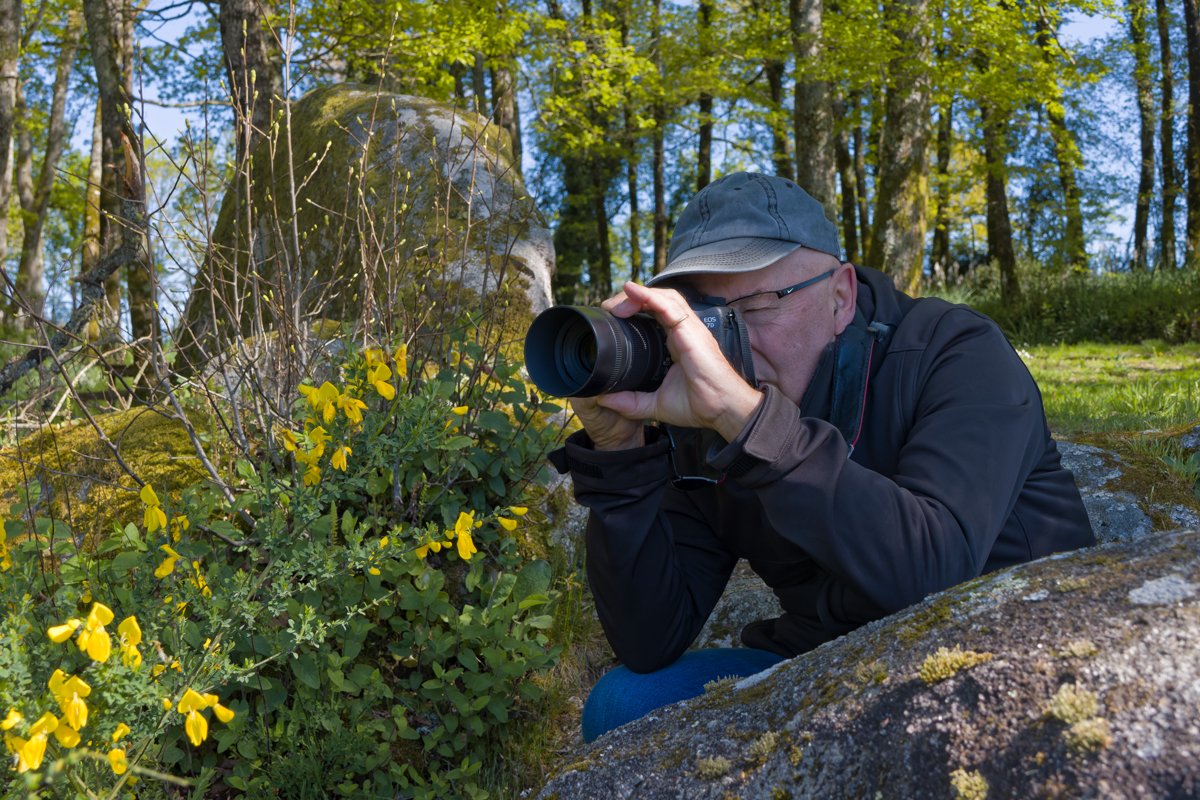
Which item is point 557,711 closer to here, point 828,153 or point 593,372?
point 593,372

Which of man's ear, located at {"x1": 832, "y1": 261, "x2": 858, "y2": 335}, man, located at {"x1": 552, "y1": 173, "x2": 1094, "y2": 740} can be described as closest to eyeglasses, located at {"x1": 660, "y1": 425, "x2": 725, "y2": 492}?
man, located at {"x1": 552, "y1": 173, "x2": 1094, "y2": 740}

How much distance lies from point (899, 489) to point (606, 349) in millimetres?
579

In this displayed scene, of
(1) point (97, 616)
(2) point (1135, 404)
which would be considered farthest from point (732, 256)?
(2) point (1135, 404)

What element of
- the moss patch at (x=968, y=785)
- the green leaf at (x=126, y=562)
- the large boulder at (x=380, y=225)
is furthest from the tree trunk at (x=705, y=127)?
the moss patch at (x=968, y=785)

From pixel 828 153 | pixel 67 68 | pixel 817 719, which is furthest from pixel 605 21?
pixel 817 719

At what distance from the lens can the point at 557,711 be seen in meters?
2.86

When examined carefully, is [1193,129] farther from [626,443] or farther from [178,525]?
[178,525]

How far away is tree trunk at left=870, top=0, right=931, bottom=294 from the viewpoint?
983 centimetres

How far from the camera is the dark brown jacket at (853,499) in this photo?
1725 millimetres

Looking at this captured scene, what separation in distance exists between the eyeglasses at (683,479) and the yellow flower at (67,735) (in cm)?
124

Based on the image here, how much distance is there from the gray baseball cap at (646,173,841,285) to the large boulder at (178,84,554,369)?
910mm

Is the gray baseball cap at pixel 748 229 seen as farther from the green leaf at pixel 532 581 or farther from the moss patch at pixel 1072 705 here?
the moss patch at pixel 1072 705

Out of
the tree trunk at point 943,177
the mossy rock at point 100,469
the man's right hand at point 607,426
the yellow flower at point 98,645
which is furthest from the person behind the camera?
the tree trunk at point 943,177

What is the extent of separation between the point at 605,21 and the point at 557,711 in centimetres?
1497
